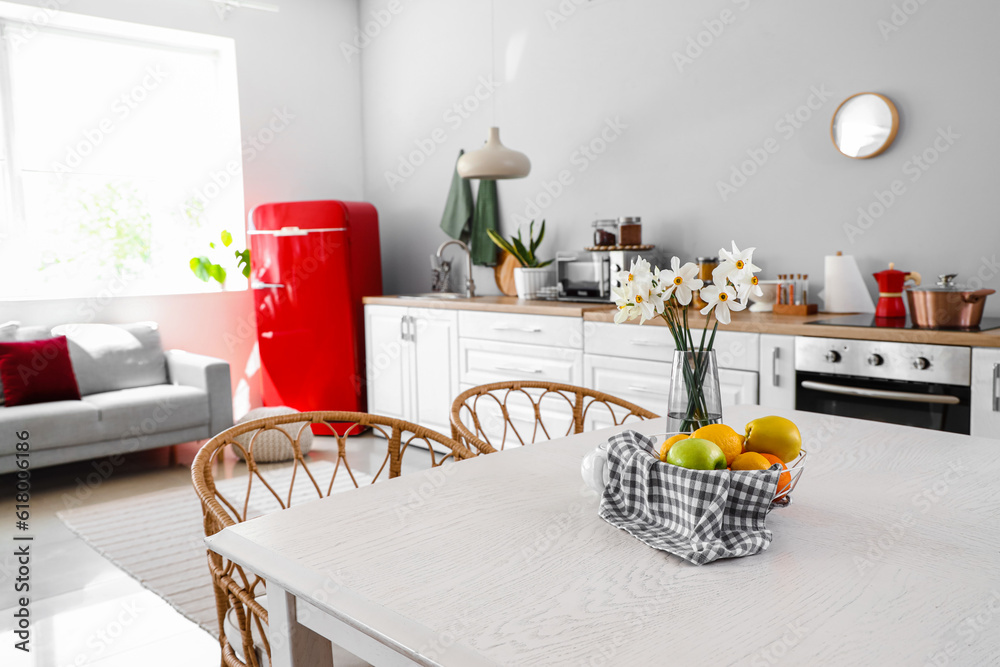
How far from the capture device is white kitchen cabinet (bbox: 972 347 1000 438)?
2.21 meters

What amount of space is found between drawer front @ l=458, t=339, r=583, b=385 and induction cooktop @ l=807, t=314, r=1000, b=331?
3.62ft

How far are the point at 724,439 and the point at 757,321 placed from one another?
1.90 metres

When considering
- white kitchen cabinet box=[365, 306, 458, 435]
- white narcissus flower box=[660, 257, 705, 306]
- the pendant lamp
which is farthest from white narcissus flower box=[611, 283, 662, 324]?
white kitchen cabinet box=[365, 306, 458, 435]

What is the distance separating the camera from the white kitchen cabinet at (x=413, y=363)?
4105 millimetres

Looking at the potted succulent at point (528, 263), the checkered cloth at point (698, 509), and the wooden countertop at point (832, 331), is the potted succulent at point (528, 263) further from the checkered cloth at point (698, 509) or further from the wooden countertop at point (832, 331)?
the checkered cloth at point (698, 509)

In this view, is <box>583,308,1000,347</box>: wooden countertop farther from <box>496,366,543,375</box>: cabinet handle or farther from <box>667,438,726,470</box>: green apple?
<box>667,438,726,470</box>: green apple

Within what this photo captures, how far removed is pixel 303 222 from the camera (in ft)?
14.7

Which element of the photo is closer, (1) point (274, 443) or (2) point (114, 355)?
(1) point (274, 443)

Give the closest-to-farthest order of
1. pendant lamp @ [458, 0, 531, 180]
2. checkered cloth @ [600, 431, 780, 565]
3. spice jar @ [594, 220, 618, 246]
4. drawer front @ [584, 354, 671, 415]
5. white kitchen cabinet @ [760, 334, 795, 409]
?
checkered cloth @ [600, 431, 780, 565] < white kitchen cabinet @ [760, 334, 795, 409] < drawer front @ [584, 354, 671, 415] < pendant lamp @ [458, 0, 531, 180] < spice jar @ [594, 220, 618, 246]

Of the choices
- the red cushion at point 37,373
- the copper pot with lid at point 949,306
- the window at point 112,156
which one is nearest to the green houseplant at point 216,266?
the window at point 112,156

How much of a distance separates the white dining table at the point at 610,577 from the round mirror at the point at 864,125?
207cm

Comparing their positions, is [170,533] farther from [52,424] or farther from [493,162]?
[493,162]

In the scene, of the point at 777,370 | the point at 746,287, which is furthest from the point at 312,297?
the point at 746,287

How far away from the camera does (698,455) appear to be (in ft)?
3.23
